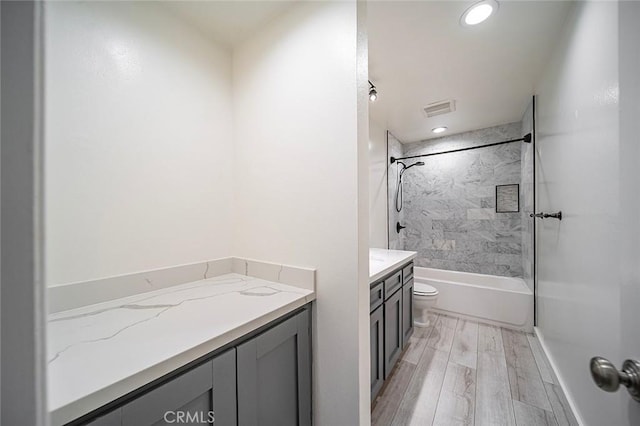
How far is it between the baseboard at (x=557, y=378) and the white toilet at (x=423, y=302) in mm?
863

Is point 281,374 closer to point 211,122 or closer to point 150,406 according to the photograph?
point 150,406

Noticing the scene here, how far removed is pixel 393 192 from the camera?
3.29 metres

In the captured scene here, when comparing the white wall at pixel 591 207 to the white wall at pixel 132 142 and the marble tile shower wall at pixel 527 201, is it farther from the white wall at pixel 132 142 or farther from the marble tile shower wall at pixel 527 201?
the white wall at pixel 132 142

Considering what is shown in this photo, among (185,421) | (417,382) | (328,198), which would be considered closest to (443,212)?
(417,382)

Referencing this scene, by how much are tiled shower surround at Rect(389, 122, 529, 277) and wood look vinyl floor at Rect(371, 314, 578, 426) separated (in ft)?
3.76

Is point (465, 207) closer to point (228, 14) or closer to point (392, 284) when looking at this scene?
point (392, 284)

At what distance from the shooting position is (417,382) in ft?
5.46

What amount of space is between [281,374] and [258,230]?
0.73 meters

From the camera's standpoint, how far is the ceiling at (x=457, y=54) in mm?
1284

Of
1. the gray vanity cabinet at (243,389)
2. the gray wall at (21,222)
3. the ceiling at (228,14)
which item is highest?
the ceiling at (228,14)

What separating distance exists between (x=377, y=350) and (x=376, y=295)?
370mm

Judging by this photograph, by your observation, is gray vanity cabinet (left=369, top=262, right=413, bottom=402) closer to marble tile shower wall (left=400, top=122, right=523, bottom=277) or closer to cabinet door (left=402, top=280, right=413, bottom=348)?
cabinet door (left=402, top=280, right=413, bottom=348)

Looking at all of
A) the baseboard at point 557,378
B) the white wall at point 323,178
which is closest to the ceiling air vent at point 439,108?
the white wall at point 323,178

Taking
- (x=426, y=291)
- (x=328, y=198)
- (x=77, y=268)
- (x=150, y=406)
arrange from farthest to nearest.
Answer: (x=426, y=291) → (x=328, y=198) → (x=77, y=268) → (x=150, y=406)
